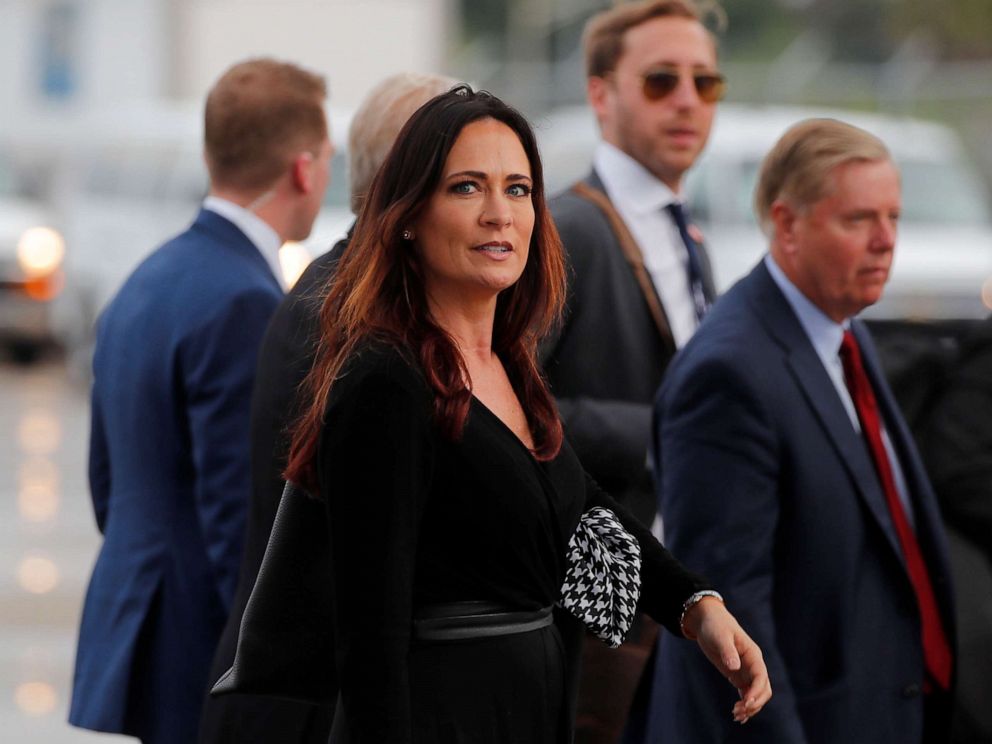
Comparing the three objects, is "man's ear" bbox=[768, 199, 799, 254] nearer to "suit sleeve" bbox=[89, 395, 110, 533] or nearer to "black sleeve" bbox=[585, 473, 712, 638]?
"black sleeve" bbox=[585, 473, 712, 638]

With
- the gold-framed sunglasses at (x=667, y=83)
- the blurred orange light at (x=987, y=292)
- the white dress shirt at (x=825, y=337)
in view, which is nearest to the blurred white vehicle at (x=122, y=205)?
the blurred orange light at (x=987, y=292)

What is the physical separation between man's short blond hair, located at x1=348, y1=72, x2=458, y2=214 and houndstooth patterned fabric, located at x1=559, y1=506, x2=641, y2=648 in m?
1.13

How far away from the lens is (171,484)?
13.6ft

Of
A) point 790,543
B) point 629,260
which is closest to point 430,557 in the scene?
point 790,543

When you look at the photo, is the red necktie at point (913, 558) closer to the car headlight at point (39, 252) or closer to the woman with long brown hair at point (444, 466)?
the woman with long brown hair at point (444, 466)

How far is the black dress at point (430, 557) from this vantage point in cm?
257

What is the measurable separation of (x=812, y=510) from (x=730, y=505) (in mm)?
159

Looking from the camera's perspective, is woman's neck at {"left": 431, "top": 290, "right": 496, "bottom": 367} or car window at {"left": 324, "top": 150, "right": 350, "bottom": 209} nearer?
woman's neck at {"left": 431, "top": 290, "right": 496, "bottom": 367}

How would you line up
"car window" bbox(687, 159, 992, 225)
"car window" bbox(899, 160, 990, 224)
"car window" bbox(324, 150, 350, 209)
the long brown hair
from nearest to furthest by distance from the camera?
1. the long brown hair
2. "car window" bbox(687, 159, 992, 225)
3. "car window" bbox(899, 160, 990, 224)
4. "car window" bbox(324, 150, 350, 209)

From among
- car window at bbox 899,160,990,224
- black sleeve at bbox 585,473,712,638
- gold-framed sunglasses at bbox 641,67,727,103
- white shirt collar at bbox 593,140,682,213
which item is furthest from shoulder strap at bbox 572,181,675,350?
car window at bbox 899,160,990,224

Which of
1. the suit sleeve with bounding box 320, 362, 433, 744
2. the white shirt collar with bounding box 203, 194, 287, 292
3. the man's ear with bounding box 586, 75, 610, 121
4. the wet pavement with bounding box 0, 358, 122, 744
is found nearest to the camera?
the suit sleeve with bounding box 320, 362, 433, 744

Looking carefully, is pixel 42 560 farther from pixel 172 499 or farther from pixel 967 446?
pixel 967 446

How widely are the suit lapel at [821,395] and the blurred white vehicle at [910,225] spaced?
10.0 meters

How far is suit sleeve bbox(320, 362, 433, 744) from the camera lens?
8.39ft
